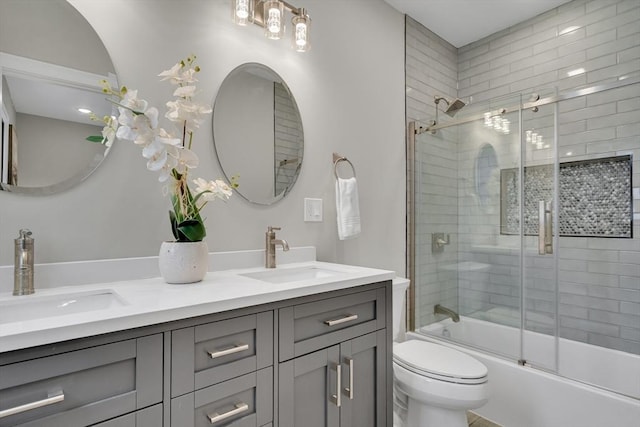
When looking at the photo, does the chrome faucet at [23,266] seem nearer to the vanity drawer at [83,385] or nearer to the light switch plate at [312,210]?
the vanity drawer at [83,385]

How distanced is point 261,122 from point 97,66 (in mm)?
706

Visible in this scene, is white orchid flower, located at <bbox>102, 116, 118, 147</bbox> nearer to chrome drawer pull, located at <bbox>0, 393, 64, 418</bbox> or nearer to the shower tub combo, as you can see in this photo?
chrome drawer pull, located at <bbox>0, 393, 64, 418</bbox>

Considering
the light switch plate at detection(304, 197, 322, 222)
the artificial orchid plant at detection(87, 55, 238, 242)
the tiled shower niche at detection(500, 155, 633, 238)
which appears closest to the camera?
the artificial orchid plant at detection(87, 55, 238, 242)

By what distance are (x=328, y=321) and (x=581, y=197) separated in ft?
7.24

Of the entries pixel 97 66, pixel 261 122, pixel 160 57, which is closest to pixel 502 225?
pixel 261 122

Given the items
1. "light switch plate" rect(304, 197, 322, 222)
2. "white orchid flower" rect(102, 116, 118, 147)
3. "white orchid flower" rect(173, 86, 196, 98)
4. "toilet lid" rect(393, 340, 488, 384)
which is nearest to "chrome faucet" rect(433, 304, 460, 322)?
"toilet lid" rect(393, 340, 488, 384)

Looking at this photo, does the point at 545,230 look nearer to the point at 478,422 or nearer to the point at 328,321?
the point at 478,422

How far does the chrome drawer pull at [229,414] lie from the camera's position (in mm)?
936

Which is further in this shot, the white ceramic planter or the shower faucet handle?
the shower faucet handle

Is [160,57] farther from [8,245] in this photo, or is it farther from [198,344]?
[198,344]

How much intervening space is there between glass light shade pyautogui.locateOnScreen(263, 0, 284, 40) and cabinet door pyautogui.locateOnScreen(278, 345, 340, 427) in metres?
1.41

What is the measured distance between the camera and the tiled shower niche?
2162 millimetres

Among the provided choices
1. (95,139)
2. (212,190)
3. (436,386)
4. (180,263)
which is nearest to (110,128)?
(95,139)

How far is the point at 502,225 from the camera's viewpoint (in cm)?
233
